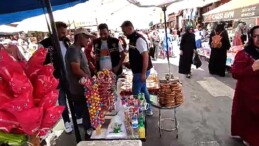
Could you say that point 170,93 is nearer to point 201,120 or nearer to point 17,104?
point 201,120

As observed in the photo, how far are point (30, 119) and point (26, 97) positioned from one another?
91 millimetres

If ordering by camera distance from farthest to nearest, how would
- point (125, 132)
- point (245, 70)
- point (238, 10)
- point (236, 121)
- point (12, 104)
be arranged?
point (238, 10) < point (236, 121) < point (245, 70) < point (125, 132) < point (12, 104)

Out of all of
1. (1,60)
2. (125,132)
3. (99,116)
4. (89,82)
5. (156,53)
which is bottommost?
(156,53)

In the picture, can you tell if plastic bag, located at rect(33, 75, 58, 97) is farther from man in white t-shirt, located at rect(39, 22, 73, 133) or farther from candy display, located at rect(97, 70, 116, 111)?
man in white t-shirt, located at rect(39, 22, 73, 133)

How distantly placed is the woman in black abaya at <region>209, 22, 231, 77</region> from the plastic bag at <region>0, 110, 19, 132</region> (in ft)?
25.8

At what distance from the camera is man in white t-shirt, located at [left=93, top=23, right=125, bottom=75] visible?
16.0ft

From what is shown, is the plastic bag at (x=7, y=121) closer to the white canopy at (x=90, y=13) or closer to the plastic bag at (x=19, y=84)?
the plastic bag at (x=19, y=84)

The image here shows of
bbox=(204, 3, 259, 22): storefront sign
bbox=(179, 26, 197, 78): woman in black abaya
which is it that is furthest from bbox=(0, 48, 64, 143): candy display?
bbox=(179, 26, 197, 78): woman in black abaya

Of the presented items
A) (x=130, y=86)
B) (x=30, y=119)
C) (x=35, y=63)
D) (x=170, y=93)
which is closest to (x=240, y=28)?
(x=130, y=86)

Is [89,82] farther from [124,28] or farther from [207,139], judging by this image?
[207,139]

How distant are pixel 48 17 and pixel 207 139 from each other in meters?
3.00

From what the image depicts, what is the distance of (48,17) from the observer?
6.88 ft

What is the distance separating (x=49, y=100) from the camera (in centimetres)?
107

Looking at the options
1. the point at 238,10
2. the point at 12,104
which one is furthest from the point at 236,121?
the point at 12,104
